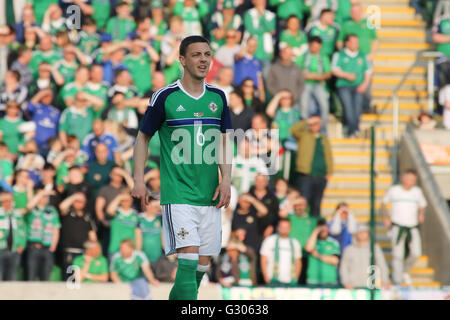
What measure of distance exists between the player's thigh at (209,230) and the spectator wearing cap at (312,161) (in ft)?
20.5

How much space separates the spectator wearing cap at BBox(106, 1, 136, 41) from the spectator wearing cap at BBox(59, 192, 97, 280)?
10.7ft

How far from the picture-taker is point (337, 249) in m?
13.4

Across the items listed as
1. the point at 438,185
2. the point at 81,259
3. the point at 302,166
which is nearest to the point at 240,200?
the point at 302,166

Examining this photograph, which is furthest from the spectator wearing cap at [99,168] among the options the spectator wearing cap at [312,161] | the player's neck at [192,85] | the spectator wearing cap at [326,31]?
the player's neck at [192,85]

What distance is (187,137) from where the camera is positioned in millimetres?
7652

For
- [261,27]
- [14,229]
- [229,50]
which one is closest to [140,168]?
[14,229]

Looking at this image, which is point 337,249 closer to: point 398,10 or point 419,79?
point 419,79

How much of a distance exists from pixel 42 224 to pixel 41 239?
0.18 meters

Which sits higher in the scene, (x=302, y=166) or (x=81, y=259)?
(x=302, y=166)

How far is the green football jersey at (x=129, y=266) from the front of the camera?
512 inches

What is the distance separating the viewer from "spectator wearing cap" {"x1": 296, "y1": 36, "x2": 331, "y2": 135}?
1527 centimetres

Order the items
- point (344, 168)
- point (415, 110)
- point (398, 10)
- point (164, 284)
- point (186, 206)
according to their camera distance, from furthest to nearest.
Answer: point (398, 10) → point (415, 110) → point (344, 168) → point (164, 284) → point (186, 206)

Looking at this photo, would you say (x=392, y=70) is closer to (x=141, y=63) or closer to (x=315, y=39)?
(x=315, y=39)

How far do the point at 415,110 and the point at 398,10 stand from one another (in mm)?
2331
